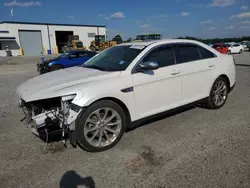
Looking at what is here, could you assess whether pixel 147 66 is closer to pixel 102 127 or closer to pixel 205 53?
pixel 102 127

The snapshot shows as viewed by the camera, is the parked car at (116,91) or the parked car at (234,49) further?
the parked car at (234,49)

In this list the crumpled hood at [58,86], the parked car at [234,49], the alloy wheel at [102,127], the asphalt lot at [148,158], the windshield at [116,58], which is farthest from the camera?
the parked car at [234,49]

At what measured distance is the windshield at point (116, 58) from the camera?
3784 millimetres

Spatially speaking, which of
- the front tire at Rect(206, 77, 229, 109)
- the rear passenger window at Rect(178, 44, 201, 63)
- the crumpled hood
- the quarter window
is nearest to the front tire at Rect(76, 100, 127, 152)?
the crumpled hood

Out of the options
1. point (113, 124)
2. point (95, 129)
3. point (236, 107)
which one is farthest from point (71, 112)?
point (236, 107)

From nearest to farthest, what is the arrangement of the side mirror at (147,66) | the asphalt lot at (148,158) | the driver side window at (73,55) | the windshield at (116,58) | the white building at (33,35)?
the asphalt lot at (148,158) → the side mirror at (147,66) → the windshield at (116,58) → the driver side window at (73,55) → the white building at (33,35)

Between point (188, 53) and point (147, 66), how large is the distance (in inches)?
53.1

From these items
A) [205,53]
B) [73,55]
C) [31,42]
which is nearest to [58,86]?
[205,53]

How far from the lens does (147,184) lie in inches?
102

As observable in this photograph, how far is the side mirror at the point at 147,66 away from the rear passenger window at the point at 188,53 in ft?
2.89

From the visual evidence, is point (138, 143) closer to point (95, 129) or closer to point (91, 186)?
point (95, 129)

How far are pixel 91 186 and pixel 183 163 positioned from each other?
1.25 m

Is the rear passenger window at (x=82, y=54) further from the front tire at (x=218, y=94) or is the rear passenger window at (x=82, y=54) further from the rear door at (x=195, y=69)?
the front tire at (x=218, y=94)

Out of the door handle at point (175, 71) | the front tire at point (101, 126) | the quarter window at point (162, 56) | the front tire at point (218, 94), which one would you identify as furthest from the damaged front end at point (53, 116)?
the front tire at point (218, 94)
